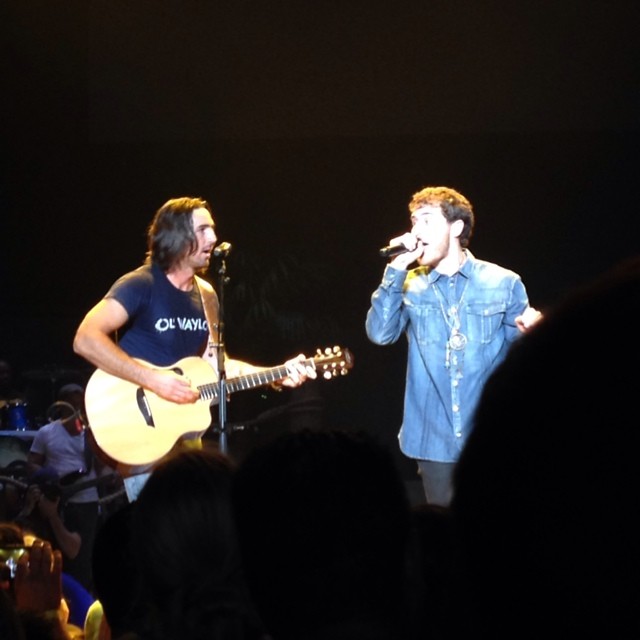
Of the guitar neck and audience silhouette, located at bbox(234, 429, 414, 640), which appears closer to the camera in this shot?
audience silhouette, located at bbox(234, 429, 414, 640)

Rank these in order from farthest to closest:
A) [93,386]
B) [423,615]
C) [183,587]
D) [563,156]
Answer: [563,156], [93,386], [183,587], [423,615]

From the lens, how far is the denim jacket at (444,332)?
14.7ft

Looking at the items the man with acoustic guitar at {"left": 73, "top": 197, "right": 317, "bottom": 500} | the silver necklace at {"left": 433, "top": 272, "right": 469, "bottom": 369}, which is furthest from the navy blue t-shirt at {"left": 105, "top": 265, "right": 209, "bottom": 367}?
the silver necklace at {"left": 433, "top": 272, "right": 469, "bottom": 369}

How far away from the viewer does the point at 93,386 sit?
4684 mm

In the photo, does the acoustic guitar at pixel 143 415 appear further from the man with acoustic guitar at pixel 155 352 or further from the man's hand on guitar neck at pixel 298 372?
the man's hand on guitar neck at pixel 298 372

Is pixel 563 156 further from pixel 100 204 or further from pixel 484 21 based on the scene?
pixel 100 204

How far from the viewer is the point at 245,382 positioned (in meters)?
4.77

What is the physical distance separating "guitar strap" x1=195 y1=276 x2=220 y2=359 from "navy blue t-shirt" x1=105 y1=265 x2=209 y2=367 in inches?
2.1

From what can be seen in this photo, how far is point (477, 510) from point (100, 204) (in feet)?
28.6

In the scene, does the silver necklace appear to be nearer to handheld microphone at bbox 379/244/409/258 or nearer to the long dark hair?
handheld microphone at bbox 379/244/409/258

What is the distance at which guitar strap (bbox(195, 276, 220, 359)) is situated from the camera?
4.79 meters

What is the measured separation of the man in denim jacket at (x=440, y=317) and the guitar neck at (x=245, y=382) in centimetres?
48

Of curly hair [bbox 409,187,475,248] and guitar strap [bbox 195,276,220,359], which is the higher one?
curly hair [bbox 409,187,475,248]

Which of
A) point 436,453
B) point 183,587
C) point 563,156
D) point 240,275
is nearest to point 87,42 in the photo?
point 240,275
